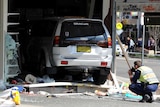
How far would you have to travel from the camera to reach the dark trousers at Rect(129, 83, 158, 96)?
11.8m

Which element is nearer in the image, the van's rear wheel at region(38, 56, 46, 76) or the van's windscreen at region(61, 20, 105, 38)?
the van's windscreen at region(61, 20, 105, 38)

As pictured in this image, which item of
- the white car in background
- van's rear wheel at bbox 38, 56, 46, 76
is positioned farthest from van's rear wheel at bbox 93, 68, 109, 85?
van's rear wheel at bbox 38, 56, 46, 76

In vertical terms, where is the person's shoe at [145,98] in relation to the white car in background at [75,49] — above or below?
below

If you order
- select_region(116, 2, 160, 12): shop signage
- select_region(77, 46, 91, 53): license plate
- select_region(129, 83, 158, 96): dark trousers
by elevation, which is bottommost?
select_region(129, 83, 158, 96): dark trousers

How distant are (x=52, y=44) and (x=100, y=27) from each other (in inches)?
60.5

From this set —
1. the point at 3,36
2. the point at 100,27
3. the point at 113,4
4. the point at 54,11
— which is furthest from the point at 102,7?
the point at 54,11

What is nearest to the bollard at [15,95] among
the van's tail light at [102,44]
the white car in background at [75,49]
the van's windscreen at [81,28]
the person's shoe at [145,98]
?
the white car in background at [75,49]

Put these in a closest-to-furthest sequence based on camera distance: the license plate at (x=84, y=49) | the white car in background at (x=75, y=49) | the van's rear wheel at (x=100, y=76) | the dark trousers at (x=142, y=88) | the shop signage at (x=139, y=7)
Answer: the dark trousers at (x=142, y=88) < the white car in background at (x=75, y=49) < the license plate at (x=84, y=49) < the van's rear wheel at (x=100, y=76) < the shop signage at (x=139, y=7)

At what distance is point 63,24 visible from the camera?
510 inches

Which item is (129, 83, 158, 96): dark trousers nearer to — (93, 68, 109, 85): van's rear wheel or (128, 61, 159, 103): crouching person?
(128, 61, 159, 103): crouching person

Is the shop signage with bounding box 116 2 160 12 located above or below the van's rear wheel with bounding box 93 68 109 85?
above

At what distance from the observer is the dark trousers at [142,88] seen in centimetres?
1179

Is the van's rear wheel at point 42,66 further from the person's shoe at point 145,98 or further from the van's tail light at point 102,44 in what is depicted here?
the person's shoe at point 145,98

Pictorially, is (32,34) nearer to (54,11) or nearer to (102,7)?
(102,7)
